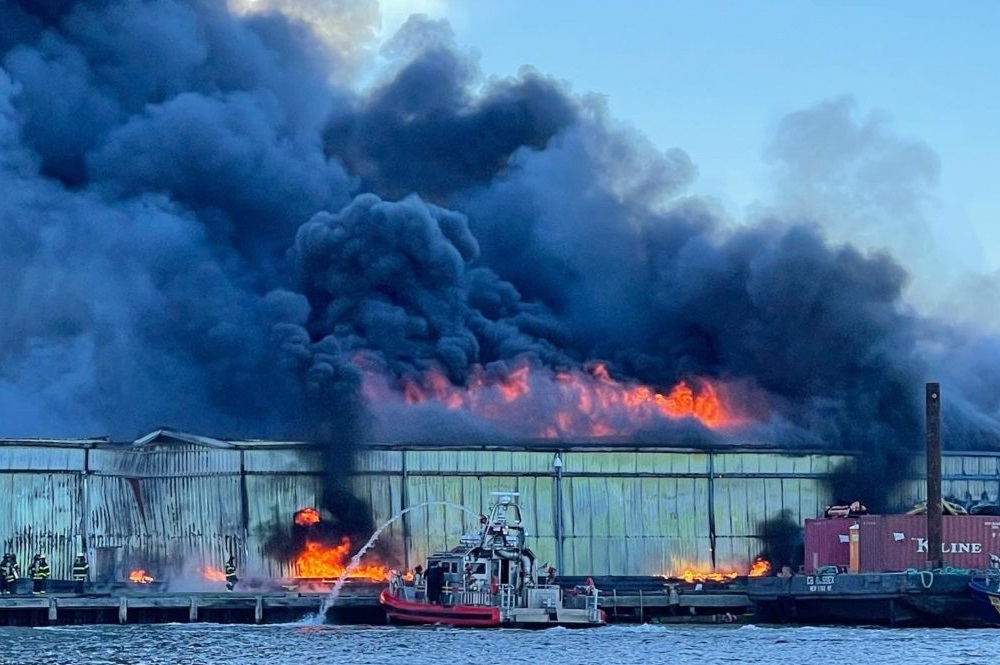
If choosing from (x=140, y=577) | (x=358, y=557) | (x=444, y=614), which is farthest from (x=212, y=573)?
(x=444, y=614)

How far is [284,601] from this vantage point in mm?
100500

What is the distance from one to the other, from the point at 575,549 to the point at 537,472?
13.6 ft

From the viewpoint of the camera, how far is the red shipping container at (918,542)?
339ft

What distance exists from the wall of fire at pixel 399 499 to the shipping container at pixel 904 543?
7544mm

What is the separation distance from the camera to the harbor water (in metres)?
86.2

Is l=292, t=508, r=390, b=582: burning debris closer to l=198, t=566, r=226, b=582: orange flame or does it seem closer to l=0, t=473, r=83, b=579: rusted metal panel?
l=198, t=566, r=226, b=582: orange flame

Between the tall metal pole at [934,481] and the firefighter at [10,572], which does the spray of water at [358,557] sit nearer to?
the firefighter at [10,572]

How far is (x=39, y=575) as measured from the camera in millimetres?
102750

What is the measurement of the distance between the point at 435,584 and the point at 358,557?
8273 millimetres

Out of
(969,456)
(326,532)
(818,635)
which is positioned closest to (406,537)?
(326,532)

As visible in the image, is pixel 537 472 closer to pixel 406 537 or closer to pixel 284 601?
pixel 406 537

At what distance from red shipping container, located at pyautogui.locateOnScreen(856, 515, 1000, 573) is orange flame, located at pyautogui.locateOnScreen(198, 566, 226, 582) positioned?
29484 mm

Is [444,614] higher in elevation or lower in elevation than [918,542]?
lower

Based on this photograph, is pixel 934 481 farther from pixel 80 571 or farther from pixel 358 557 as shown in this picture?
pixel 80 571
